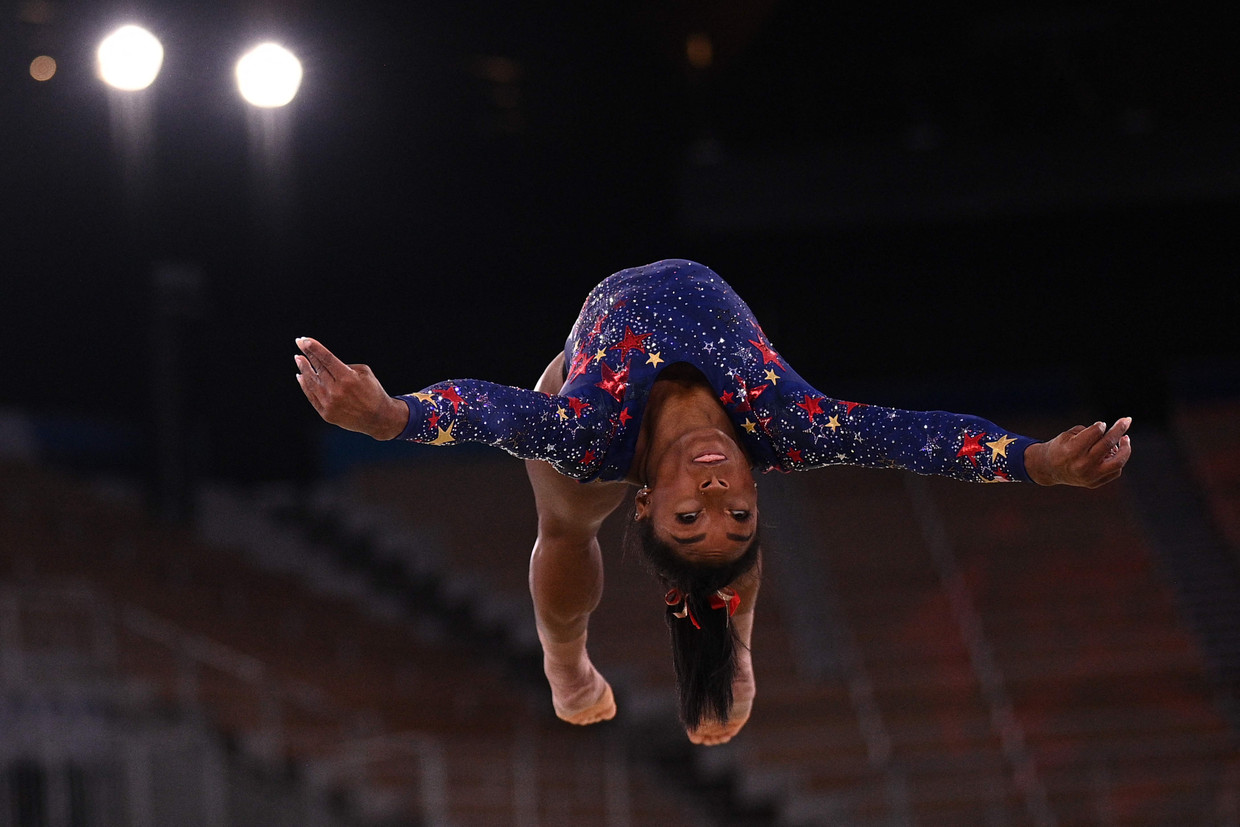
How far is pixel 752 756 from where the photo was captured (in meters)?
8.05

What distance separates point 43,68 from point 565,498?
166 inches

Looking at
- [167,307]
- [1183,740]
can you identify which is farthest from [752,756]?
[167,307]

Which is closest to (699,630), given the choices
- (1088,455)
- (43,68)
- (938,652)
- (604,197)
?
(1088,455)

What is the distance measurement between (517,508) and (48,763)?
4.71 metres

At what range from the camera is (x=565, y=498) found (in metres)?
3.25

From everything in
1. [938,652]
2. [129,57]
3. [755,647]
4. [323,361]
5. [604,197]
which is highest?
[604,197]

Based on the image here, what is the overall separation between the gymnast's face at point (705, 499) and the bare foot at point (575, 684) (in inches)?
38.6

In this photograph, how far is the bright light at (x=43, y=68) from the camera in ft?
20.1

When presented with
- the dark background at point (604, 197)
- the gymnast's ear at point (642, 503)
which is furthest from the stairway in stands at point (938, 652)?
the gymnast's ear at point (642, 503)

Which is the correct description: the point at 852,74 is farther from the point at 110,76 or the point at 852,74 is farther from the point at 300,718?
the point at 300,718

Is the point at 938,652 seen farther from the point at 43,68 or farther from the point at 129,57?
the point at 43,68

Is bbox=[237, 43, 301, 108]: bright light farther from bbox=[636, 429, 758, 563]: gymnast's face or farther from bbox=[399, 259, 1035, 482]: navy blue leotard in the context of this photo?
bbox=[636, 429, 758, 563]: gymnast's face

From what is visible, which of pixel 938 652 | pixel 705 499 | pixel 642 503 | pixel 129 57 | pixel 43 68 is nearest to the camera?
pixel 705 499

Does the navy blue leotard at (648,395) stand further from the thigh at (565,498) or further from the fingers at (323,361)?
the thigh at (565,498)
